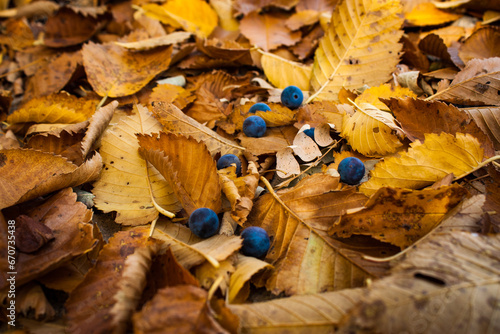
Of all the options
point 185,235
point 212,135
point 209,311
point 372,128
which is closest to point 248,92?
point 212,135

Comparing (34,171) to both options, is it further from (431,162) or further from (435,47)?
(435,47)

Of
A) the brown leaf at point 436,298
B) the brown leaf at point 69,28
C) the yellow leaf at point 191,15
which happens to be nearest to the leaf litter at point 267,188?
the brown leaf at point 436,298

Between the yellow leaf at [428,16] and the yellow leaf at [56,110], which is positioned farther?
the yellow leaf at [428,16]

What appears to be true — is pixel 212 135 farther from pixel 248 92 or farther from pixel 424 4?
pixel 424 4

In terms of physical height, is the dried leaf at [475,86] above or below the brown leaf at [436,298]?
above

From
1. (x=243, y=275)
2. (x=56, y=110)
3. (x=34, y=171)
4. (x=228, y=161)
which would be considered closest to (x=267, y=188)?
(x=228, y=161)

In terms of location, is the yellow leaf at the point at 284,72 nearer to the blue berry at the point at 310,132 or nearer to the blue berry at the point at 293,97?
the blue berry at the point at 293,97

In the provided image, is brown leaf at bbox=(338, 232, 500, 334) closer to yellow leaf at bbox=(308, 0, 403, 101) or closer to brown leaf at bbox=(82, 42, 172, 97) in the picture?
yellow leaf at bbox=(308, 0, 403, 101)
